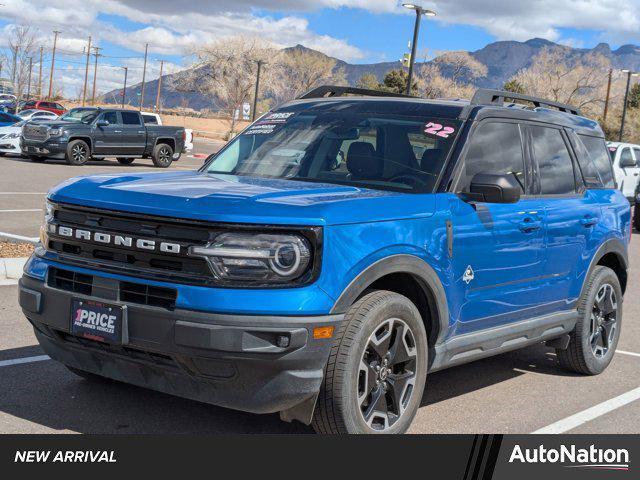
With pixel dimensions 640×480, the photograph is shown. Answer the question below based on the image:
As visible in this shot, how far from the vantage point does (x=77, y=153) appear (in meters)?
26.3

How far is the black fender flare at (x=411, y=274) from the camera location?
4.20 meters

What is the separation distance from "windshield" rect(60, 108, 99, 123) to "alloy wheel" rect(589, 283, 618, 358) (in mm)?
22230

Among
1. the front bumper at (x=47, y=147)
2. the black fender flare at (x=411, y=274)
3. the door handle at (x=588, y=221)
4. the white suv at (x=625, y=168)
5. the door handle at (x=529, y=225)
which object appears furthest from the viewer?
the front bumper at (x=47, y=147)

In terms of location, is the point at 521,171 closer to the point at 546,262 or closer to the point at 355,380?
the point at 546,262

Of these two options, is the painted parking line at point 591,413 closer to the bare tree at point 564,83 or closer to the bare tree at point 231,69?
the bare tree at point 564,83

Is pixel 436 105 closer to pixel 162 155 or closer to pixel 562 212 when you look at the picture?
pixel 562 212

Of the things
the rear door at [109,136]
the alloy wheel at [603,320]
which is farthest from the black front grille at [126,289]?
the rear door at [109,136]

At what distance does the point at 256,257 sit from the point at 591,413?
9.47 ft

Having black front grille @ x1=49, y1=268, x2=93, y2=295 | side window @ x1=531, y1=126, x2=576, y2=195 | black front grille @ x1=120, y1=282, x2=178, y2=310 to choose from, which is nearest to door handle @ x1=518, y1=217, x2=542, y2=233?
side window @ x1=531, y1=126, x2=576, y2=195

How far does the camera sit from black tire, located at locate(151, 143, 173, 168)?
28466 mm

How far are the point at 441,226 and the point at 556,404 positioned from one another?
1.85m

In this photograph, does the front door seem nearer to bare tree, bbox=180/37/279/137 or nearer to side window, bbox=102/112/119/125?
side window, bbox=102/112/119/125

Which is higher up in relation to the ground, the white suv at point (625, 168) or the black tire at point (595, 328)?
the white suv at point (625, 168)

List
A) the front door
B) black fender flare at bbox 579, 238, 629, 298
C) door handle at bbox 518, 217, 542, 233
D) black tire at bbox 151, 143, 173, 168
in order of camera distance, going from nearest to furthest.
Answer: the front door → door handle at bbox 518, 217, 542, 233 → black fender flare at bbox 579, 238, 629, 298 → black tire at bbox 151, 143, 173, 168
